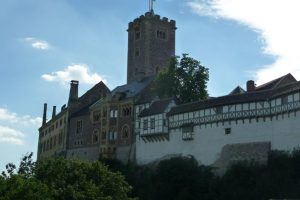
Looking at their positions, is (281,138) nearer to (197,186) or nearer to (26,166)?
(197,186)

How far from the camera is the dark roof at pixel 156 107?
209 ft

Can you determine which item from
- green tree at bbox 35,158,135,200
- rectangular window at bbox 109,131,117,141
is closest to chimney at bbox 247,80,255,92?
rectangular window at bbox 109,131,117,141

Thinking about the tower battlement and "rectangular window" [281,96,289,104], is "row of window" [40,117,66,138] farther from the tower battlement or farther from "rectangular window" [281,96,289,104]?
"rectangular window" [281,96,289,104]

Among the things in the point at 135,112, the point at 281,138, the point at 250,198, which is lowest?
the point at 250,198

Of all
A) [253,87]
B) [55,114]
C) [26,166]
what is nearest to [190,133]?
[253,87]

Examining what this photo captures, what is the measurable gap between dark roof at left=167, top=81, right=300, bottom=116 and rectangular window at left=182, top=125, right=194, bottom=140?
6.52 ft

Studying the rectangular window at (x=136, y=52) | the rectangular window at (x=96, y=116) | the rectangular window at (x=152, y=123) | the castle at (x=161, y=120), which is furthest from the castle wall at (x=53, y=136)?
the rectangular window at (x=152, y=123)

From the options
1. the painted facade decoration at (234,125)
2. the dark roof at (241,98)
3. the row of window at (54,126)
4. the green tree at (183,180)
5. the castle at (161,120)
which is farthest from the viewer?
the row of window at (54,126)

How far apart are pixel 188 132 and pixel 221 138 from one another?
Answer: 464 cm

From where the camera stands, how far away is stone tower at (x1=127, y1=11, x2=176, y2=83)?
88062mm

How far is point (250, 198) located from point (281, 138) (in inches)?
241

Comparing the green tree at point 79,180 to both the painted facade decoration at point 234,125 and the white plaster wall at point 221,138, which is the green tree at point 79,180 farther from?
the painted facade decoration at point 234,125

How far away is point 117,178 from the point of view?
44.2 meters

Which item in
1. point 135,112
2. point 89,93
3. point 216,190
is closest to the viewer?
point 216,190
